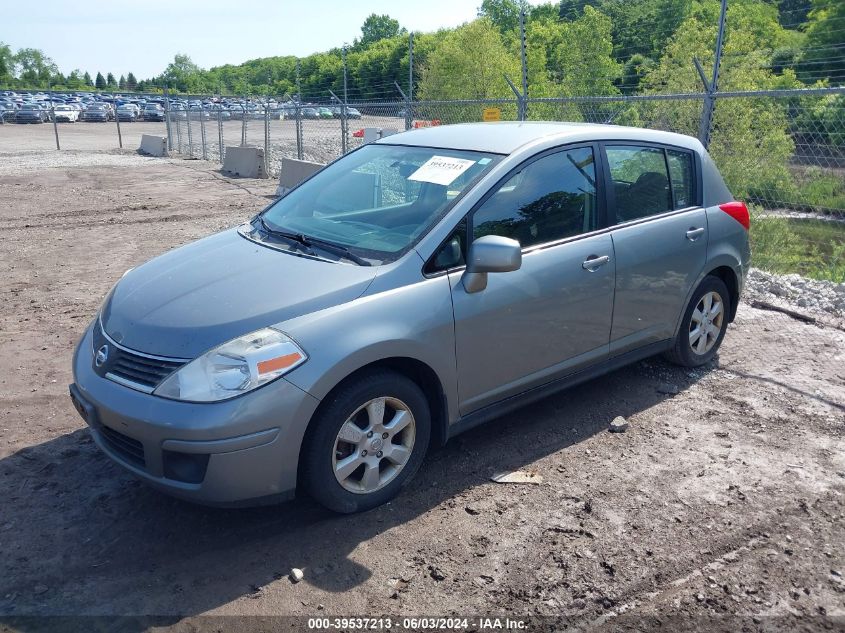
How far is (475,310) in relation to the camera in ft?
12.6

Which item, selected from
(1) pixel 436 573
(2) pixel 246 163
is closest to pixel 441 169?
(1) pixel 436 573

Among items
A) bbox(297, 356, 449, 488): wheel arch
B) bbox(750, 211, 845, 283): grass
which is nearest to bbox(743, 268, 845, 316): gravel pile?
bbox(750, 211, 845, 283): grass

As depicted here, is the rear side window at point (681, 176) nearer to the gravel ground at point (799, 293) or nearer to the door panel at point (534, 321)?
the door panel at point (534, 321)

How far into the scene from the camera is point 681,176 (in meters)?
5.21

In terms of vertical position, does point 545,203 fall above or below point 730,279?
above

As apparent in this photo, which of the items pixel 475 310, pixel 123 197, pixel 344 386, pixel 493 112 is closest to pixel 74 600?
pixel 344 386

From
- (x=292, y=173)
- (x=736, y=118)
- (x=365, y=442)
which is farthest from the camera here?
(x=292, y=173)

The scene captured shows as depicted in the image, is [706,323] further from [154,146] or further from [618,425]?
[154,146]

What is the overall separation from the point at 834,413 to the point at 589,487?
205 cm

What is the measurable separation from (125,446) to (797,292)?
21.8 feet

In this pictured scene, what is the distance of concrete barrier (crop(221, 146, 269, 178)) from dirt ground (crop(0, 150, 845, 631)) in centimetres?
1349

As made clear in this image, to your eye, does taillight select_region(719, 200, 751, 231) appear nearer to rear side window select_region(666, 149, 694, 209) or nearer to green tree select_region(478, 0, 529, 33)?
rear side window select_region(666, 149, 694, 209)

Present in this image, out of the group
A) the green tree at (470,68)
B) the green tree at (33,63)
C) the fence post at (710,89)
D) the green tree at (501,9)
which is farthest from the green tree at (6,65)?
the fence post at (710,89)

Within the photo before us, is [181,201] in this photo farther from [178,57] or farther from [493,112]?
[178,57]
